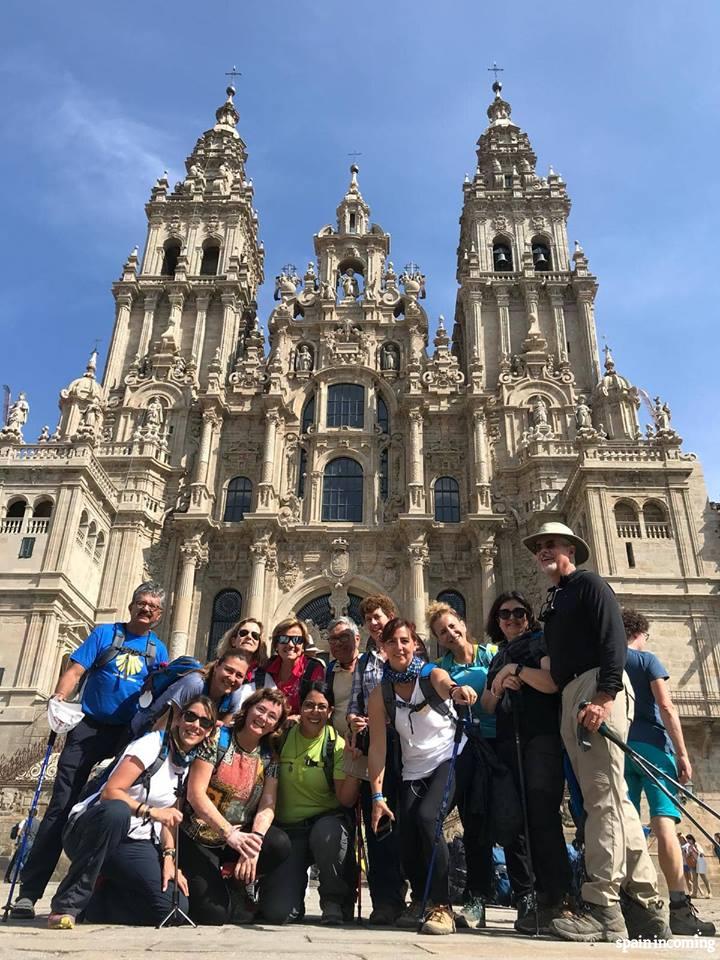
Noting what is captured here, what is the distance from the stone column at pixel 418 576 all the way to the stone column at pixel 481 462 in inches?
101

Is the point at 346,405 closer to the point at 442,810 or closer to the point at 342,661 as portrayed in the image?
the point at 342,661

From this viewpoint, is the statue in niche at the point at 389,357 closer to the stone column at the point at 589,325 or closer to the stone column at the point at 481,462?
the stone column at the point at 481,462

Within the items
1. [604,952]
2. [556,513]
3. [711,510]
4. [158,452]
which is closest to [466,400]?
[556,513]

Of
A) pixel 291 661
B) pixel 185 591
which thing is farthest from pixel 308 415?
pixel 291 661

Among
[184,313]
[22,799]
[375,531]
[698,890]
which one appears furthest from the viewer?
[184,313]

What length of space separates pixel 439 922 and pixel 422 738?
4.07 feet

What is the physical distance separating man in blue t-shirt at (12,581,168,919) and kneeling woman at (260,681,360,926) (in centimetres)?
159

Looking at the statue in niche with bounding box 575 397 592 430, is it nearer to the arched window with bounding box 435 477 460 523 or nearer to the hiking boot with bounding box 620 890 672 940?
the arched window with bounding box 435 477 460 523

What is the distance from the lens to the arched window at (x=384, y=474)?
28.2 m

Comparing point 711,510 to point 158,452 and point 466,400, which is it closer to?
point 466,400

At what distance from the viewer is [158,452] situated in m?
27.8

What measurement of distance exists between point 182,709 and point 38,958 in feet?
7.39

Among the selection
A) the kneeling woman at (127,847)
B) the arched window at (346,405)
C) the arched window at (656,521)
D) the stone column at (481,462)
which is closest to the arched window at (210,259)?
the arched window at (346,405)

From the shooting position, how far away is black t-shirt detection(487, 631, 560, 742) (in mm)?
5082
